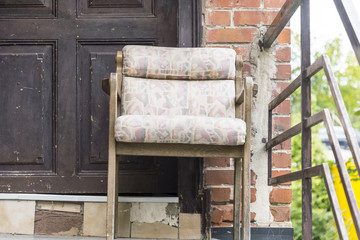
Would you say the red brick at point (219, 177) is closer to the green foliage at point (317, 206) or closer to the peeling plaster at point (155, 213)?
the peeling plaster at point (155, 213)

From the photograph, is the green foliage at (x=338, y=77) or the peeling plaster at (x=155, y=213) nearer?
the peeling plaster at (x=155, y=213)

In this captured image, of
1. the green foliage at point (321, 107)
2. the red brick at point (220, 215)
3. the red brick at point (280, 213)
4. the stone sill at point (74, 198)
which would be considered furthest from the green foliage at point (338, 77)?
the stone sill at point (74, 198)

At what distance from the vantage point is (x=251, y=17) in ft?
9.04

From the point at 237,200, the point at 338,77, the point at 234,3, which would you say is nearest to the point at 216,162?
the point at 237,200

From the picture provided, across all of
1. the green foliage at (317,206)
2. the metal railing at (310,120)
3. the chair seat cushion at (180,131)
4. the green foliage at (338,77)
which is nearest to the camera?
the metal railing at (310,120)

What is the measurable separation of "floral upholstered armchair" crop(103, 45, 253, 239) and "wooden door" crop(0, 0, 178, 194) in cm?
46

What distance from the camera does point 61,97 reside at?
112 inches

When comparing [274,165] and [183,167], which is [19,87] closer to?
[183,167]

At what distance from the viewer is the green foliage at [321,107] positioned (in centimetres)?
540

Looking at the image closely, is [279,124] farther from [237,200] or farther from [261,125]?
[237,200]

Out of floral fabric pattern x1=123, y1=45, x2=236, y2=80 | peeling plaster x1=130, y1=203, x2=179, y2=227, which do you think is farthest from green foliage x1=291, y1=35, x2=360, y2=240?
peeling plaster x1=130, y1=203, x2=179, y2=227

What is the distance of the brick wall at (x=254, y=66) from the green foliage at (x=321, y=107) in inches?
37.1

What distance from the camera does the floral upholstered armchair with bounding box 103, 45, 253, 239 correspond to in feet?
6.93

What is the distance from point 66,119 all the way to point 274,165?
3.80ft
